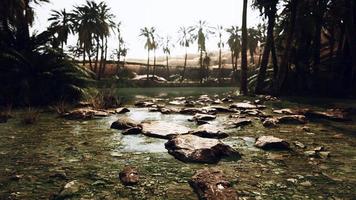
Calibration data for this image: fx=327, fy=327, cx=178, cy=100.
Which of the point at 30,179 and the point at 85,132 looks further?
the point at 85,132

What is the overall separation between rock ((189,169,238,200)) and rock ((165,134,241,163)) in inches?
29.7

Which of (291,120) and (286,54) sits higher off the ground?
(286,54)

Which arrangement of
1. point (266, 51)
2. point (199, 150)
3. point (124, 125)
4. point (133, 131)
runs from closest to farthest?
1. point (199, 150)
2. point (133, 131)
3. point (124, 125)
4. point (266, 51)

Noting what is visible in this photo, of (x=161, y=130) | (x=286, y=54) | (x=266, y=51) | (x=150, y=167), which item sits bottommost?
(x=150, y=167)

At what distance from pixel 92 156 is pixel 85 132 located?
7.68ft

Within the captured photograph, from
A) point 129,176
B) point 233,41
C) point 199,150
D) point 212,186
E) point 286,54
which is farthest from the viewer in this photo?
point 233,41

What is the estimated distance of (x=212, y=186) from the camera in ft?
12.4

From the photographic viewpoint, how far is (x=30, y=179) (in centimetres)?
420

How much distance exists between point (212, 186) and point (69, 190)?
5.45 ft

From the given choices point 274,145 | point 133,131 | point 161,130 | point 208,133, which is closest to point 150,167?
point 208,133

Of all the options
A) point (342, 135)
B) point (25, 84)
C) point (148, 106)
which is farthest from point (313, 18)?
point (25, 84)

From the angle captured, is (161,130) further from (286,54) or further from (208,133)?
(286,54)

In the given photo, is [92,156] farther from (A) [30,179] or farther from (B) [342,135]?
(B) [342,135]

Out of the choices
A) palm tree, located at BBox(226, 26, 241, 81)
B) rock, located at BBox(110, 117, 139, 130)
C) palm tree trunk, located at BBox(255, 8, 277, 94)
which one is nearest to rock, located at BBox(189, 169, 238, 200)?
rock, located at BBox(110, 117, 139, 130)
